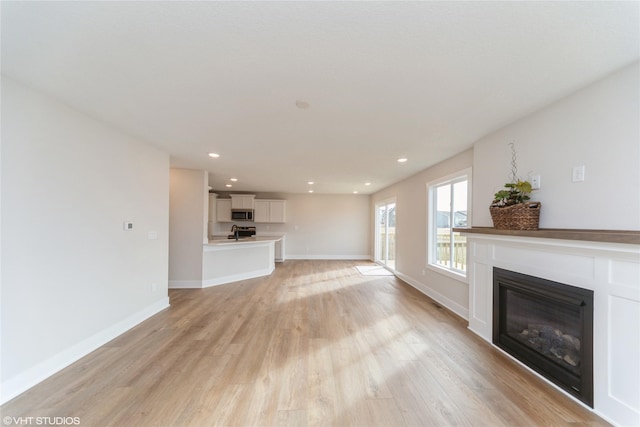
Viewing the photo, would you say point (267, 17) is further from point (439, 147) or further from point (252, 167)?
point (252, 167)

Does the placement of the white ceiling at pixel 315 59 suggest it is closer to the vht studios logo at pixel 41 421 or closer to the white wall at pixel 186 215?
the white wall at pixel 186 215

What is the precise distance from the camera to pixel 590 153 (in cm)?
184

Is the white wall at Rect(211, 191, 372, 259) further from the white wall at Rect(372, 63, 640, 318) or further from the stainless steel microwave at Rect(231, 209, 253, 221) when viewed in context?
the white wall at Rect(372, 63, 640, 318)

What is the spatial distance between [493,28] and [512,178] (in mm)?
1822

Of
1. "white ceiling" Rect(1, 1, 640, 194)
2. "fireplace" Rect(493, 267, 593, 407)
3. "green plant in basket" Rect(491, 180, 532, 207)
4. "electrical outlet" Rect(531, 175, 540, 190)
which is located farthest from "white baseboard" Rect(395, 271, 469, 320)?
"white ceiling" Rect(1, 1, 640, 194)

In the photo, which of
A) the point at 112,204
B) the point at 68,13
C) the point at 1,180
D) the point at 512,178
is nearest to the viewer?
the point at 68,13

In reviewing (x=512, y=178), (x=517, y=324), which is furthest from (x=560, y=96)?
(x=517, y=324)

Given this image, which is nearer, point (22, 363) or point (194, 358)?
point (22, 363)

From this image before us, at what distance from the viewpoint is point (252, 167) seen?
452 cm

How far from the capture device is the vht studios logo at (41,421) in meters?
1.57

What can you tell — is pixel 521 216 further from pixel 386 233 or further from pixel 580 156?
pixel 386 233

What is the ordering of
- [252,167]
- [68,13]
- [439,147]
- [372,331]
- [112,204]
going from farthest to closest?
[252,167] → [439,147] → [372,331] → [112,204] → [68,13]

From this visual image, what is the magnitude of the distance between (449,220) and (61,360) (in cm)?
507

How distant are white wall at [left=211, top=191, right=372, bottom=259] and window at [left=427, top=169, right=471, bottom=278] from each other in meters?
4.20
